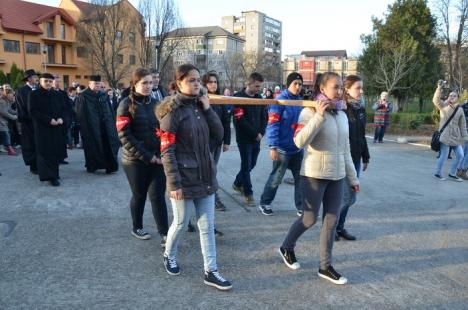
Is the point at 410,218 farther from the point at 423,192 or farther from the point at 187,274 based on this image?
the point at 187,274

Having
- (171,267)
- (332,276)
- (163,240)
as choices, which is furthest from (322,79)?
(163,240)

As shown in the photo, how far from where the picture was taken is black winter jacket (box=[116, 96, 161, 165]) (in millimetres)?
4262

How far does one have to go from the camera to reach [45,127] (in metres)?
7.22

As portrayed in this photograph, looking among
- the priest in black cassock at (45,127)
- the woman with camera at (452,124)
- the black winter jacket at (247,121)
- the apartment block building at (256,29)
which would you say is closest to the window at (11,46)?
the priest in black cassock at (45,127)

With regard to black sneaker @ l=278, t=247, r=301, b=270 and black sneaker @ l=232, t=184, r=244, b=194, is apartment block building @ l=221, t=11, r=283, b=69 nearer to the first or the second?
black sneaker @ l=232, t=184, r=244, b=194

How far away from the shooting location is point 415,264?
425 cm

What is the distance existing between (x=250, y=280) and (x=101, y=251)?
1.64 metres

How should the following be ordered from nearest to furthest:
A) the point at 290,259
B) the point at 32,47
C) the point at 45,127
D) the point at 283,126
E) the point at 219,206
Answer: the point at 290,259 → the point at 283,126 → the point at 219,206 → the point at 45,127 → the point at 32,47

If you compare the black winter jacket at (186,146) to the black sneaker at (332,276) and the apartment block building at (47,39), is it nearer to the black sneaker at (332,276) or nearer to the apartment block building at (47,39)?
the black sneaker at (332,276)

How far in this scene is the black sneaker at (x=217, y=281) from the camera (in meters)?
3.53

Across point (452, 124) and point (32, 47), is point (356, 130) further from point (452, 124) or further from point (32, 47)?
point (32, 47)

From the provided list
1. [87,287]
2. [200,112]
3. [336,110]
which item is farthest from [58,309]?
[336,110]

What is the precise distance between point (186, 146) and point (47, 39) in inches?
1914

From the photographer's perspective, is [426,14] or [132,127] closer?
[132,127]
